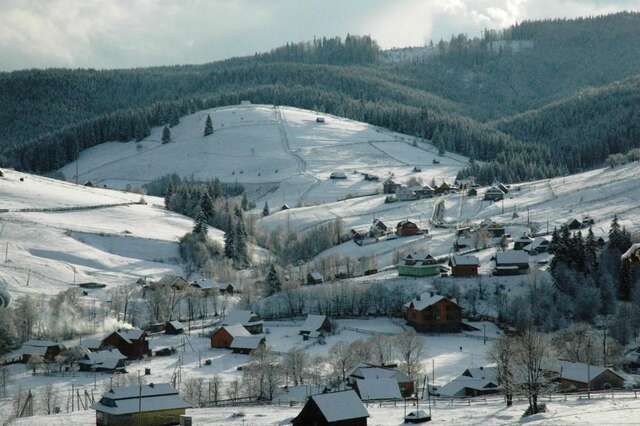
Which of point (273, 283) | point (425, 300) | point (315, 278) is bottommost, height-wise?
point (425, 300)

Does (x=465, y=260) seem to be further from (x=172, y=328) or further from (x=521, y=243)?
(x=172, y=328)

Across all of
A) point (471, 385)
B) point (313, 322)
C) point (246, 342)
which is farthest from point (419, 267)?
point (471, 385)

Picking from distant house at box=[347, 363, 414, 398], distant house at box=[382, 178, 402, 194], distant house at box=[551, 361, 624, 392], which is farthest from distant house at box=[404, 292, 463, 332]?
distant house at box=[382, 178, 402, 194]

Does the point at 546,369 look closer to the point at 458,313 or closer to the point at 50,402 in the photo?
the point at 458,313

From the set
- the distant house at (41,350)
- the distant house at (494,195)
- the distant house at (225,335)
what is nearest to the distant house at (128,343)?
the distant house at (41,350)

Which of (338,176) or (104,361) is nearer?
(104,361)

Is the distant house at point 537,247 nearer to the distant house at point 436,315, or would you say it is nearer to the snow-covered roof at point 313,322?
the distant house at point 436,315

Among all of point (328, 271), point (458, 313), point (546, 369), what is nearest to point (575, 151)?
point (328, 271)
